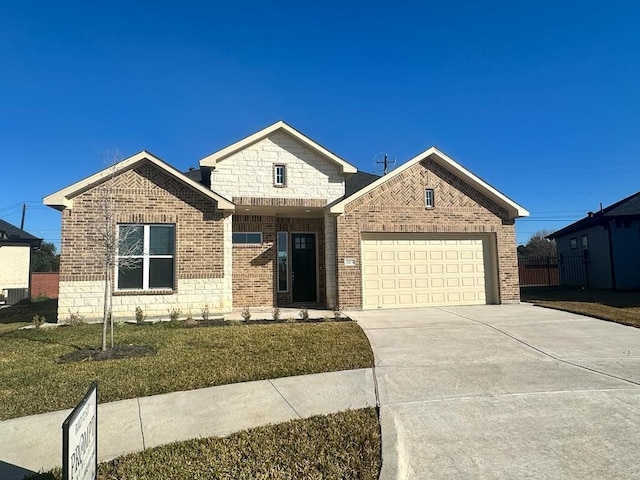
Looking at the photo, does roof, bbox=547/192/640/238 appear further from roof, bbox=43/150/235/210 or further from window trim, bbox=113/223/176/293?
window trim, bbox=113/223/176/293

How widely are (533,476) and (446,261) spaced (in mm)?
11255

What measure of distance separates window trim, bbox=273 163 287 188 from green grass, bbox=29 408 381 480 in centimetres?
1050

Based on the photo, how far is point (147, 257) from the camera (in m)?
11.9

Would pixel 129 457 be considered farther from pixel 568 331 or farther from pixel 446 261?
pixel 446 261

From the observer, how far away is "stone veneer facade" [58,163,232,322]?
11.5 meters

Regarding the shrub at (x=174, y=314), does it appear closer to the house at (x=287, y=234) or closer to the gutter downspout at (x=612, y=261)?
the house at (x=287, y=234)

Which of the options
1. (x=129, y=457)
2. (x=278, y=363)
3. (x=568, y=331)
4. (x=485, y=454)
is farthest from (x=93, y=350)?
(x=568, y=331)

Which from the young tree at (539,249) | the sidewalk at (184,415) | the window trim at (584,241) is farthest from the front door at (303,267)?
the young tree at (539,249)

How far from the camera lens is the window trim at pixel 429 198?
14387 millimetres

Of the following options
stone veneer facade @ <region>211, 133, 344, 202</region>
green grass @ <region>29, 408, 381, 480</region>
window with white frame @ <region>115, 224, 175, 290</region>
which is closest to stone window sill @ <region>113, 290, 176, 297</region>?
window with white frame @ <region>115, 224, 175, 290</region>

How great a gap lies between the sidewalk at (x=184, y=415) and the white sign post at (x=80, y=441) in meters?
1.14

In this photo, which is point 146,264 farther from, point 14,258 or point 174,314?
point 14,258

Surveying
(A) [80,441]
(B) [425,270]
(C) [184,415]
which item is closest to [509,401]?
(C) [184,415]

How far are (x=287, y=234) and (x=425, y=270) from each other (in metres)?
5.12
